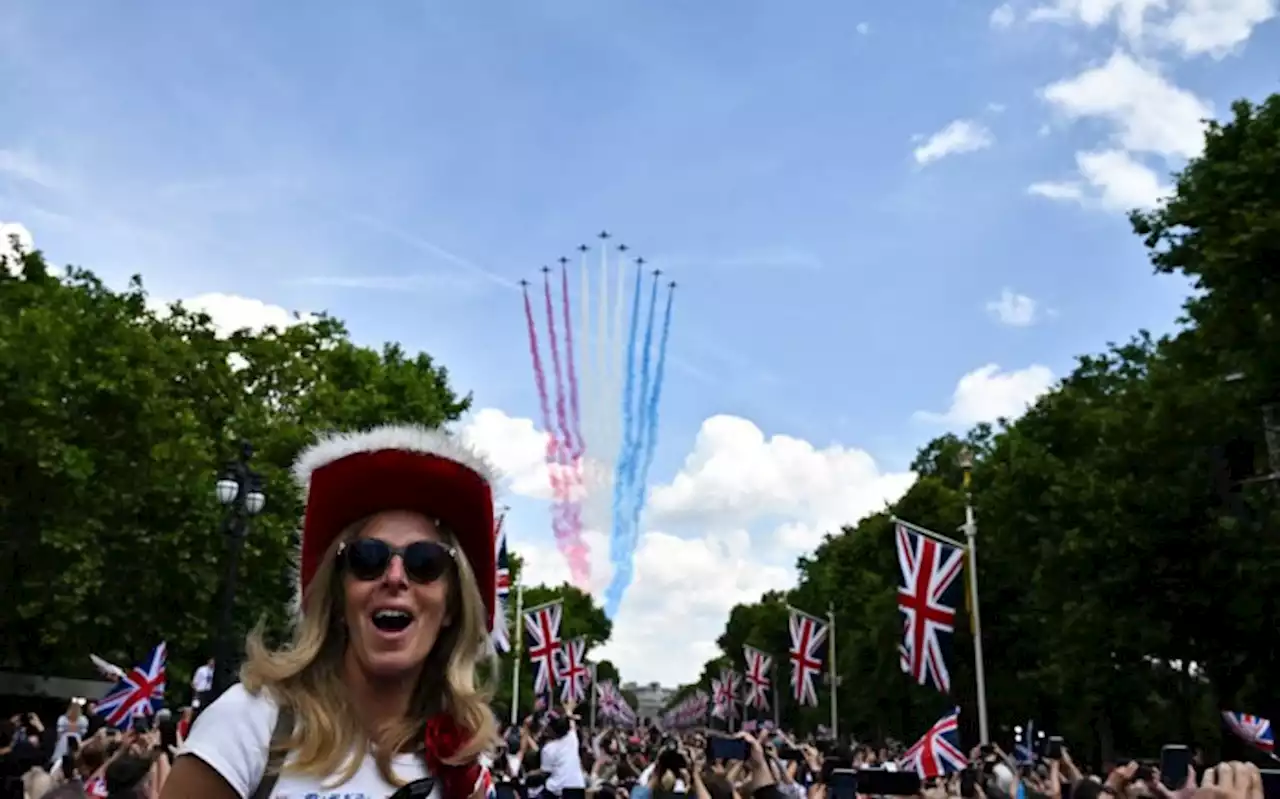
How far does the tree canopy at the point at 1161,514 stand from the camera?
77.8 ft

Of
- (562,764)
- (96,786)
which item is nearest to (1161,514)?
(562,764)

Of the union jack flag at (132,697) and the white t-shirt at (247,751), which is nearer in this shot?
the white t-shirt at (247,751)

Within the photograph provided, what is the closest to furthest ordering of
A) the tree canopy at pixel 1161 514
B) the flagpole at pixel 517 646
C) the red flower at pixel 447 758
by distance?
the red flower at pixel 447 758 → the tree canopy at pixel 1161 514 → the flagpole at pixel 517 646

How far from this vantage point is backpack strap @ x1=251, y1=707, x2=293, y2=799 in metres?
2.21

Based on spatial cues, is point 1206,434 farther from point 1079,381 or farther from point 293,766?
point 293,766

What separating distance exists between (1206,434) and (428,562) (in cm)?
2859

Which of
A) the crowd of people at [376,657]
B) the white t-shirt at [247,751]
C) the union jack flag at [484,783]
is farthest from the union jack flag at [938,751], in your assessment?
the white t-shirt at [247,751]

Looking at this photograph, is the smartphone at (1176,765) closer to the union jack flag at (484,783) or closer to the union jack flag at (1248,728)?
the union jack flag at (484,783)

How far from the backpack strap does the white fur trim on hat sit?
1.98ft

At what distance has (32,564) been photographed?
105ft

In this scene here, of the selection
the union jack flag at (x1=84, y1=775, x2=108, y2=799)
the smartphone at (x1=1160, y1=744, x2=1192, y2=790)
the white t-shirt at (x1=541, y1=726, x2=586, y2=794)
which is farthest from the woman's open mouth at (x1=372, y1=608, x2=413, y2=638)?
the white t-shirt at (x1=541, y1=726, x2=586, y2=794)

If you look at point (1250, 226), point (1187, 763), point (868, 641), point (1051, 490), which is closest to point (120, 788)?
point (1187, 763)

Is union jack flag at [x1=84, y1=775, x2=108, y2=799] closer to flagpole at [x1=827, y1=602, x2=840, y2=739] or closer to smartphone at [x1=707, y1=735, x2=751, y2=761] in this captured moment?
smartphone at [x1=707, y1=735, x2=751, y2=761]

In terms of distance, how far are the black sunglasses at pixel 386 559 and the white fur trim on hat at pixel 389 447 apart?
0.22 metres
